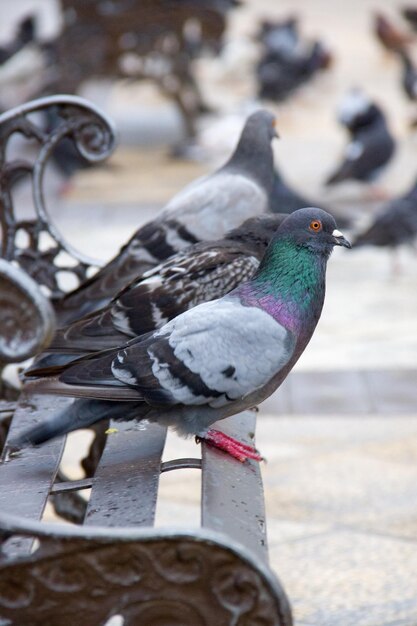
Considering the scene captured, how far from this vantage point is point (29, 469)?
2777 millimetres

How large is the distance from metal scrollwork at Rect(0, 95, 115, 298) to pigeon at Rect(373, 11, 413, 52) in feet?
42.7

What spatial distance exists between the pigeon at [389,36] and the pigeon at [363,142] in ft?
19.0

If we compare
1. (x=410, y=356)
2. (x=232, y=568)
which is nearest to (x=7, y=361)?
(x=232, y=568)

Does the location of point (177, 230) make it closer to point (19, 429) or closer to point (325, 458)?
point (325, 458)

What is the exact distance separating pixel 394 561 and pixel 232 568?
69.4 inches

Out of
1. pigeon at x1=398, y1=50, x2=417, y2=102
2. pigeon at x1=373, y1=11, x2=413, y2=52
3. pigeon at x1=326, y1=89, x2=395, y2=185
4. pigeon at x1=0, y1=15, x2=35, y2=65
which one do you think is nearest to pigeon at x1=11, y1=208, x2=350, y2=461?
pigeon at x1=326, y1=89, x2=395, y2=185

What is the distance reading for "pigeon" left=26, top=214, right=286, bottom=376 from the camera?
336 centimetres

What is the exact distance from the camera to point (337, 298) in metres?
7.34

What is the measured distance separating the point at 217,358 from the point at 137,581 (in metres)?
0.78

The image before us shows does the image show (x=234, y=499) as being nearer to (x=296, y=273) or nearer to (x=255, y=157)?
(x=296, y=273)

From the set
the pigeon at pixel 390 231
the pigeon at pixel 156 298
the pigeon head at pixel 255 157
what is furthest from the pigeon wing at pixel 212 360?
the pigeon at pixel 390 231

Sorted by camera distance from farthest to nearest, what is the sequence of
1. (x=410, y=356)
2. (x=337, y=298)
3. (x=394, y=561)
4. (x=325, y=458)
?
(x=337, y=298), (x=410, y=356), (x=325, y=458), (x=394, y=561)

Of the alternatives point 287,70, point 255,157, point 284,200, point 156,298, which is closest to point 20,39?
point 287,70

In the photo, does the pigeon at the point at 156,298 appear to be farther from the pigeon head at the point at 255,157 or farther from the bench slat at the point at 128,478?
the pigeon head at the point at 255,157
